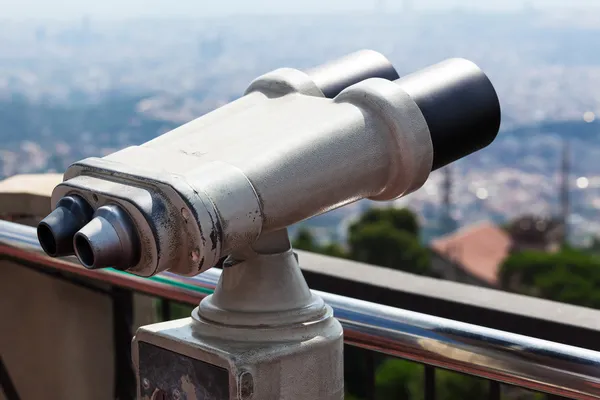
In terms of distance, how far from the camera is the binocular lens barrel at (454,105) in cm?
144

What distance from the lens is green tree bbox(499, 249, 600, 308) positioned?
36531 millimetres

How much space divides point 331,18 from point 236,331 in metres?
94.3

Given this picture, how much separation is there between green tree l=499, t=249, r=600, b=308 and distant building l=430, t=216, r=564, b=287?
15.8ft

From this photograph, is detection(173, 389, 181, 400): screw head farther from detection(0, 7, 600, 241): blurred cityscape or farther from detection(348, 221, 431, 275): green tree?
detection(0, 7, 600, 241): blurred cityscape

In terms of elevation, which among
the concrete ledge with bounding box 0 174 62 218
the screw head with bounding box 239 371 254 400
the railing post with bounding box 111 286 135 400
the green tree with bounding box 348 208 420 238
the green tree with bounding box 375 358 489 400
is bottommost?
the green tree with bounding box 375 358 489 400

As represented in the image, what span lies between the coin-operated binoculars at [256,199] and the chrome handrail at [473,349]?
0.19m

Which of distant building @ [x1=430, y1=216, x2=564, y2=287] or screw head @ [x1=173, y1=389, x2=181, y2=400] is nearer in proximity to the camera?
screw head @ [x1=173, y1=389, x2=181, y2=400]

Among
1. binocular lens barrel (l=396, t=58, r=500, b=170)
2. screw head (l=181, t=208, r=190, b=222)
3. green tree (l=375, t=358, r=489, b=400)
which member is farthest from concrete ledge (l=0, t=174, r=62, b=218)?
green tree (l=375, t=358, r=489, b=400)

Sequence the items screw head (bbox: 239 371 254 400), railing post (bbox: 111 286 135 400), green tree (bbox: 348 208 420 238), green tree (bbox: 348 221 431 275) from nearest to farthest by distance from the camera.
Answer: screw head (bbox: 239 371 254 400)
railing post (bbox: 111 286 135 400)
green tree (bbox: 348 221 431 275)
green tree (bbox: 348 208 420 238)

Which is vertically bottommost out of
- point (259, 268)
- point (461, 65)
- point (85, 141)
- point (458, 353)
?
point (85, 141)

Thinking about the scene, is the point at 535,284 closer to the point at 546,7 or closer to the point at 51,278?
the point at 51,278

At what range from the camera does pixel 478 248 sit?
176ft

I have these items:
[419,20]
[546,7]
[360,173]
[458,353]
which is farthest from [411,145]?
[546,7]

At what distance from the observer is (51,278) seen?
2.73m
